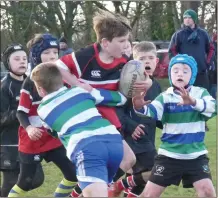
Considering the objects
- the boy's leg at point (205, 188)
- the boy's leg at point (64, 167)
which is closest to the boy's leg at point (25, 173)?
the boy's leg at point (64, 167)

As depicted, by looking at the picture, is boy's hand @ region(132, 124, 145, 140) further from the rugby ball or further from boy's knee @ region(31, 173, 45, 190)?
boy's knee @ region(31, 173, 45, 190)

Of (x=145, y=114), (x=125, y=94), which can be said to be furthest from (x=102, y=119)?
(x=145, y=114)

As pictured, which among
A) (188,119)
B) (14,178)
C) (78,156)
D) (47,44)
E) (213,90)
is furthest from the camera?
(213,90)

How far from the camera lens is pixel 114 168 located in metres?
4.43

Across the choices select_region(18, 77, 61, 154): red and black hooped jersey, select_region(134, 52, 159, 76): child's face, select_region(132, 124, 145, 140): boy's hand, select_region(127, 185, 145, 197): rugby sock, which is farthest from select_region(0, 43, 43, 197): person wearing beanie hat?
select_region(134, 52, 159, 76): child's face

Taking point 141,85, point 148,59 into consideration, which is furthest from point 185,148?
point 148,59

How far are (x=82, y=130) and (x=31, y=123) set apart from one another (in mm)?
1507

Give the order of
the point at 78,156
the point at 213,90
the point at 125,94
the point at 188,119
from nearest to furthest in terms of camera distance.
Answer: the point at 78,156 < the point at 125,94 < the point at 188,119 < the point at 213,90

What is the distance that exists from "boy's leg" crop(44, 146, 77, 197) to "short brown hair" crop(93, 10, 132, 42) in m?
1.38

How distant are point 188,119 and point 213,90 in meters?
9.76

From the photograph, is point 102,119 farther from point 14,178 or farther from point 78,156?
point 14,178

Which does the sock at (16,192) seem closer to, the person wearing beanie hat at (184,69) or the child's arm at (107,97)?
the child's arm at (107,97)

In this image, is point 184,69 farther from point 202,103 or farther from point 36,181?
point 36,181

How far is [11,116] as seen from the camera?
5953 millimetres
